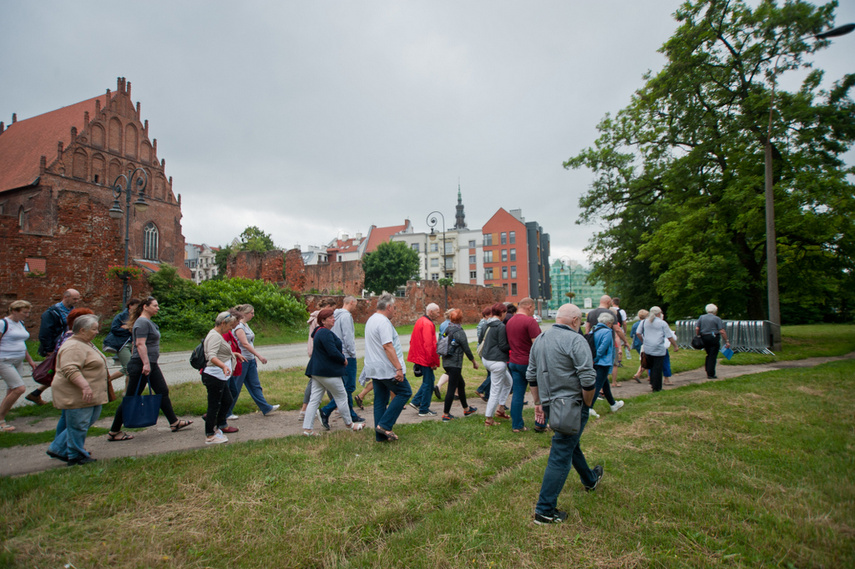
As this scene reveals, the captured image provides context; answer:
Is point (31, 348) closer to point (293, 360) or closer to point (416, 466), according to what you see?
point (293, 360)

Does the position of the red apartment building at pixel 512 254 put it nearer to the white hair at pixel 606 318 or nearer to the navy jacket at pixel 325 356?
the white hair at pixel 606 318

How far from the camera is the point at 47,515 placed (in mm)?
3643

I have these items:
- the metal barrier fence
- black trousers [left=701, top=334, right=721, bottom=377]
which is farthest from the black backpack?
the metal barrier fence

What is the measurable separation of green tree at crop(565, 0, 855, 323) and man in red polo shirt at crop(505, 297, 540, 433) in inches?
612

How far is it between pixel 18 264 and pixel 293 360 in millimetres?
10330

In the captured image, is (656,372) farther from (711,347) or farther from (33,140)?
(33,140)

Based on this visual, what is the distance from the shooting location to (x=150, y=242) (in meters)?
53.2

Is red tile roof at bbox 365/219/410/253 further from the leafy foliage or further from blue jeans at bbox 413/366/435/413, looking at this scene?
blue jeans at bbox 413/366/435/413

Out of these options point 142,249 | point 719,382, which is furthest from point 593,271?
point 142,249

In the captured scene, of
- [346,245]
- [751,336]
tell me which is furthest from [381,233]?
[751,336]

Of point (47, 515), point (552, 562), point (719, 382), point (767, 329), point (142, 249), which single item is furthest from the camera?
point (142, 249)

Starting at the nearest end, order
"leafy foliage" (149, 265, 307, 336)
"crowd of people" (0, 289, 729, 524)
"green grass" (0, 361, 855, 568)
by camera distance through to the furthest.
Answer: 1. "green grass" (0, 361, 855, 568)
2. "crowd of people" (0, 289, 729, 524)
3. "leafy foliage" (149, 265, 307, 336)

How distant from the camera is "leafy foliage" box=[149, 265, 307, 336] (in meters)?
19.7

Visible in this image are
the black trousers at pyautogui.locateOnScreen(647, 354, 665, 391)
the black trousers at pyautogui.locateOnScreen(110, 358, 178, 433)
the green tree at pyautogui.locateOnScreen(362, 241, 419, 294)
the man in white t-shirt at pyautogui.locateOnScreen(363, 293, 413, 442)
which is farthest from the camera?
the green tree at pyautogui.locateOnScreen(362, 241, 419, 294)
